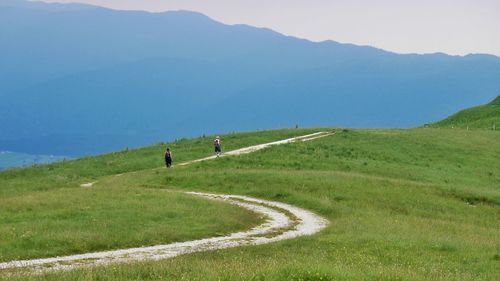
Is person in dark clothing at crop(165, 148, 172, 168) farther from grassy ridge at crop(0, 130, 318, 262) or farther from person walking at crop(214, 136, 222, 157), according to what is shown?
grassy ridge at crop(0, 130, 318, 262)

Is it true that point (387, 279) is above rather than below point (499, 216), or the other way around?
above

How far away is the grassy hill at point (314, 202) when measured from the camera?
61.9 ft

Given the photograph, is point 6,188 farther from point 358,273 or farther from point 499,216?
point 358,273

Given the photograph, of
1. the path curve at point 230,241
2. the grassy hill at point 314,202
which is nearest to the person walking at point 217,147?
the grassy hill at point 314,202

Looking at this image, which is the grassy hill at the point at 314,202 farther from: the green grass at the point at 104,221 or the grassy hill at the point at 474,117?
the grassy hill at the point at 474,117

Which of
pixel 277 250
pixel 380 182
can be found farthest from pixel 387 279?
pixel 380 182

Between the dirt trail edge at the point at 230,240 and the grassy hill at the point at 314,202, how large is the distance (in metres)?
1.16

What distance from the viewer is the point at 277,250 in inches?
994

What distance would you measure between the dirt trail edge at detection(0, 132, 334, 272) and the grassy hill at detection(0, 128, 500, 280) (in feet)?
3.79

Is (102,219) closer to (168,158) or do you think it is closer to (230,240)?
(230,240)

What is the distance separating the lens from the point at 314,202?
1639 inches

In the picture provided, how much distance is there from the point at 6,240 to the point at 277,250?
1172 cm

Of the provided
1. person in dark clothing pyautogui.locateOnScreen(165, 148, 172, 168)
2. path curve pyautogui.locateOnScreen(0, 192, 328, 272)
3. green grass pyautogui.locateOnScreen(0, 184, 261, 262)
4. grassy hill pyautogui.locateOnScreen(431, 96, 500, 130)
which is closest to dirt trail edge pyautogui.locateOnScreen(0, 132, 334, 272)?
path curve pyautogui.locateOnScreen(0, 192, 328, 272)

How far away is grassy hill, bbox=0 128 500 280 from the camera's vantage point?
1886cm
